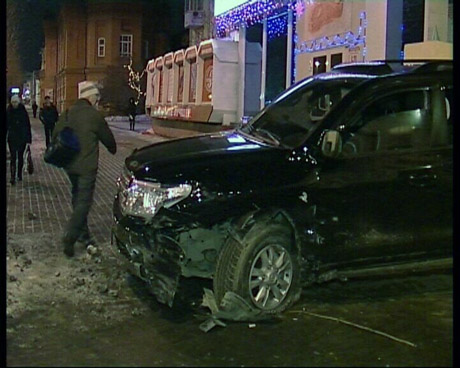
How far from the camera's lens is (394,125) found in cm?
564

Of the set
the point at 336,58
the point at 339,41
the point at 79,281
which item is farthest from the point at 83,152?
the point at 336,58

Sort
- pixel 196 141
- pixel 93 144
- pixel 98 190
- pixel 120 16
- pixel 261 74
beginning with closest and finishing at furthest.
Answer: pixel 196 141 → pixel 93 144 → pixel 98 190 → pixel 261 74 → pixel 120 16

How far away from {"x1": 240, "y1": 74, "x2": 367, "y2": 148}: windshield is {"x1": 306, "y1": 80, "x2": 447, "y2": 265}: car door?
1.12 feet

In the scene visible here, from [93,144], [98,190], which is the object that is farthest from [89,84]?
[98,190]

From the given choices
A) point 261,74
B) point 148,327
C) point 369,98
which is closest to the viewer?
point 148,327

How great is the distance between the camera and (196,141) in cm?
603

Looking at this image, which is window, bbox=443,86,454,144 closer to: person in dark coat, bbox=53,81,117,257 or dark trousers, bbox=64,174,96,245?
person in dark coat, bbox=53,81,117,257

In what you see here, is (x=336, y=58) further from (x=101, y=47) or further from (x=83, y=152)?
(x=101, y=47)

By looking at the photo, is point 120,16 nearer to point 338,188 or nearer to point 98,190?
point 98,190

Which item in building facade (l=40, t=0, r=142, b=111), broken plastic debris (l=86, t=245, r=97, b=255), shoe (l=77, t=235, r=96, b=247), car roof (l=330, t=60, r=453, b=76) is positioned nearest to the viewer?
car roof (l=330, t=60, r=453, b=76)

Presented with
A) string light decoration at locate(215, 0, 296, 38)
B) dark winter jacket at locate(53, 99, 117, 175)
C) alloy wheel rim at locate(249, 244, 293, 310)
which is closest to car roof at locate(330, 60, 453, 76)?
alloy wheel rim at locate(249, 244, 293, 310)

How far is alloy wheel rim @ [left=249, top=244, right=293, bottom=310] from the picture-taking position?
5.20m

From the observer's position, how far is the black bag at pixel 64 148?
7.19 m

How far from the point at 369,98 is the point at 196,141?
153 centimetres
